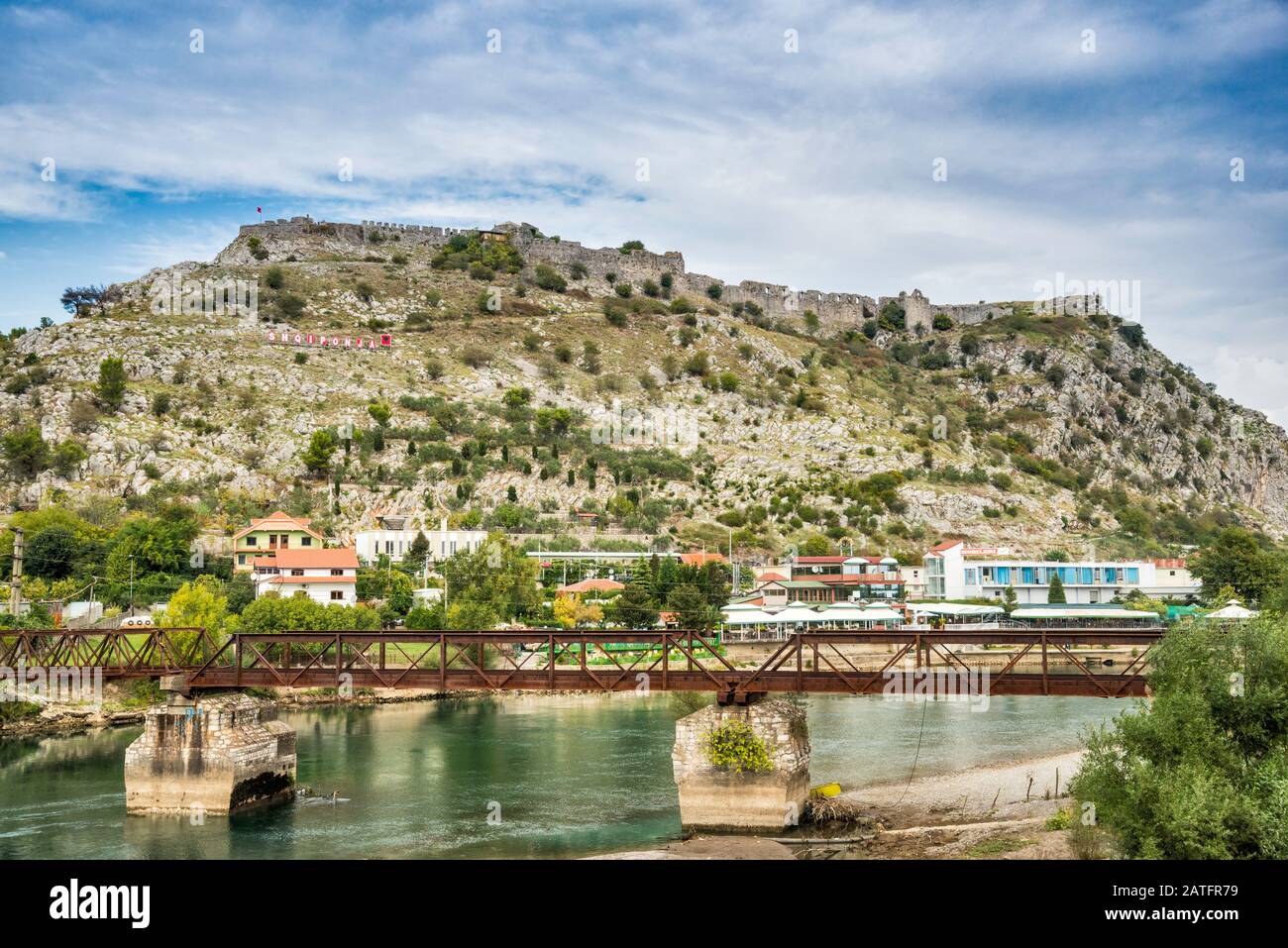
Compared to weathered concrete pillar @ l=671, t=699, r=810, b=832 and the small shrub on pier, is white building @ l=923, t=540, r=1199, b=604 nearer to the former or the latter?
weathered concrete pillar @ l=671, t=699, r=810, b=832

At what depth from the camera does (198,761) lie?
29.2 m

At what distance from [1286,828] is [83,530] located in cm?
6677

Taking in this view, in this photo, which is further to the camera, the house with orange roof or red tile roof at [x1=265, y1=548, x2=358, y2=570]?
the house with orange roof

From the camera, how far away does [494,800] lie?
30.1m

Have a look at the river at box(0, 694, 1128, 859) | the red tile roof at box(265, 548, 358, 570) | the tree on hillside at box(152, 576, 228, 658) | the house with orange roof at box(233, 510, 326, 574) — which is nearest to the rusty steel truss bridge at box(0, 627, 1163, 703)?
the river at box(0, 694, 1128, 859)

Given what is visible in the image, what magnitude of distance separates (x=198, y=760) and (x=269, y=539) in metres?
43.7

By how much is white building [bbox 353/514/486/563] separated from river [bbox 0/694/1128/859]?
24.8 meters

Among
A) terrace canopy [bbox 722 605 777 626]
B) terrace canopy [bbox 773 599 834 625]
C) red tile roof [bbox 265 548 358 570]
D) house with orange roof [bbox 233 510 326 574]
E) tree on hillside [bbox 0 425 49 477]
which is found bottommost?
terrace canopy [bbox 722 605 777 626]

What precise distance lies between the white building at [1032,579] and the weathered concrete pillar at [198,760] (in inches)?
2299

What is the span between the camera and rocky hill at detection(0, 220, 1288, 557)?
87.9 m

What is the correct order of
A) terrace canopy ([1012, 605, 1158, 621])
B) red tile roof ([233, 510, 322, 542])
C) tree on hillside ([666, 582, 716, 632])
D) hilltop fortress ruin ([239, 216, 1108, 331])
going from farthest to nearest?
hilltop fortress ruin ([239, 216, 1108, 331]) → red tile roof ([233, 510, 322, 542]) → terrace canopy ([1012, 605, 1158, 621]) → tree on hillside ([666, 582, 716, 632])

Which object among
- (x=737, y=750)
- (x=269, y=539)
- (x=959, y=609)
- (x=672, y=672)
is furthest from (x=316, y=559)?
(x=737, y=750)

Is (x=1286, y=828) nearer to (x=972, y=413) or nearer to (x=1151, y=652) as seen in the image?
(x=1151, y=652)
